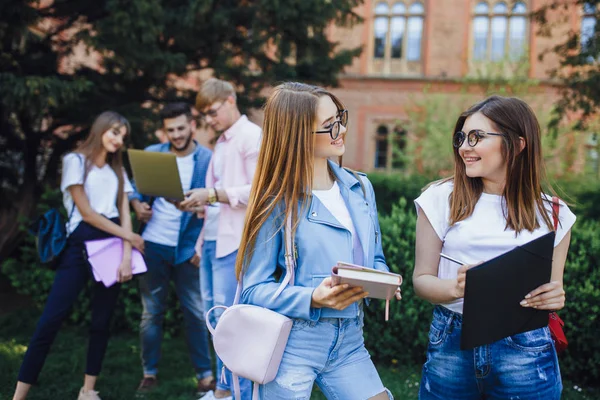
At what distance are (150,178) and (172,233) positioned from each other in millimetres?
604

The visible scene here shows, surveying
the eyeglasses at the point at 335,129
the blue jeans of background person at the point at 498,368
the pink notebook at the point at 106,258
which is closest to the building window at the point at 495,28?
the pink notebook at the point at 106,258

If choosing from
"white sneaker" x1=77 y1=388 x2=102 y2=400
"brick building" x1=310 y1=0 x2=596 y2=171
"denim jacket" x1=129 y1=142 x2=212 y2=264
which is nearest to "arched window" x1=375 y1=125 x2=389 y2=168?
"brick building" x1=310 y1=0 x2=596 y2=171

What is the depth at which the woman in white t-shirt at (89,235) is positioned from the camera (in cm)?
366

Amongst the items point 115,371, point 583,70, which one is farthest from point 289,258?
point 583,70

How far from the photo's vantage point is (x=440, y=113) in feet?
53.9

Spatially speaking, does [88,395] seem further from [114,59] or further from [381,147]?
[381,147]

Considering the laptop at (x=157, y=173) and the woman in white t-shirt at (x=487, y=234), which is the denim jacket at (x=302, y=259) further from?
A: the laptop at (x=157, y=173)

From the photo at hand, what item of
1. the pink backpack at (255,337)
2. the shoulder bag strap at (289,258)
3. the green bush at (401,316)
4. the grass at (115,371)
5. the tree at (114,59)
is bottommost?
the grass at (115,371)

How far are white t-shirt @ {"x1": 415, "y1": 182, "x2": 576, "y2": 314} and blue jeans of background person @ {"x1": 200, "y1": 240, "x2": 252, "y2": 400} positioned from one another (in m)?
1.66

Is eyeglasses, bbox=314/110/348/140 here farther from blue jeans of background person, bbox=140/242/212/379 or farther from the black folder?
blue jeans of background person, bbox=140/242/212/379

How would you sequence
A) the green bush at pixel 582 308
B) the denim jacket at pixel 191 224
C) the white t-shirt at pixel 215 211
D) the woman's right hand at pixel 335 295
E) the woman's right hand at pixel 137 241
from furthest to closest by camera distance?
the green bush at pixel 582 308 → the denim jacket at pixel 191 224 → the woman's right hand at pixel 137 241 → the white t-shirt at pixel 215 211 → the woman's right hand at pixel 335 295

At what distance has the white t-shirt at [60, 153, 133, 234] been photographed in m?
3.75

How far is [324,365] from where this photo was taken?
6.70 ft

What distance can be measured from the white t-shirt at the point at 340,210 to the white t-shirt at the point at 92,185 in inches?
84.1
